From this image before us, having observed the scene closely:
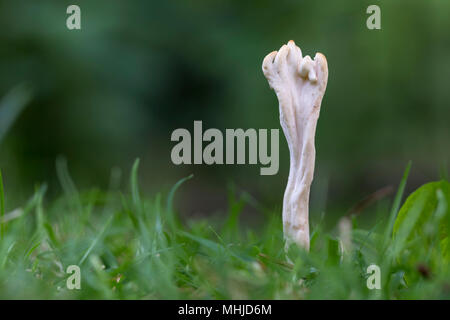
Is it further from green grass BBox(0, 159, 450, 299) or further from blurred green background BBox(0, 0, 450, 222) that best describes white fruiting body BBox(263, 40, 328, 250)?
blurred green background BBox(0, 0, 450, 222)

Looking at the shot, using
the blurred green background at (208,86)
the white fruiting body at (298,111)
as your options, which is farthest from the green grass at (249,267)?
the blurred green background at (208,86)

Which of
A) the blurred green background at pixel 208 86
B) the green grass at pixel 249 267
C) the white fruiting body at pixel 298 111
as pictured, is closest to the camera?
the green grass at pixel 249 267

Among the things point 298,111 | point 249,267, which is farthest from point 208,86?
point 249,267

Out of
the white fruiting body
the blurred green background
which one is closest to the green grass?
the white fruiting body

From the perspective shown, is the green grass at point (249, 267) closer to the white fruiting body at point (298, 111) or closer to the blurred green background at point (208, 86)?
the white fruiting body at point (298, 111)

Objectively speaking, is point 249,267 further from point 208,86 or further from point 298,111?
point 208,86

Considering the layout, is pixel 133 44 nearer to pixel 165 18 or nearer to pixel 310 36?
pixel 165 18

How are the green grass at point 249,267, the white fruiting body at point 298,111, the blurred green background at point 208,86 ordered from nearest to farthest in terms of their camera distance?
1. the green grass at point 249,267
2. the white fruiting body at point 298,111
3. the blurred green background at point 208,86

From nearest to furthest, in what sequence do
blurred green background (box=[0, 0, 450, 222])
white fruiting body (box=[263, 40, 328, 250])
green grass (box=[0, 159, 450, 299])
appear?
green grass (box=[0, 159, 450, 299])
white fruiting body (box=[263, 40, 328, 250])
blurred green background (box=[0, 0, 450, 222])
